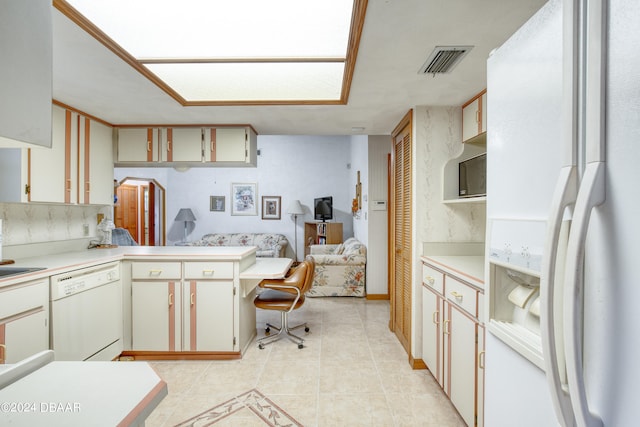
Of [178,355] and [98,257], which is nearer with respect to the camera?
[98,257]

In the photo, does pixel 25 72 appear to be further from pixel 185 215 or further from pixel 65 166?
pixel 185 215

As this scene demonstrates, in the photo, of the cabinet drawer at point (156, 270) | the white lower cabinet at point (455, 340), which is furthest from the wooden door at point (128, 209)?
the white lower cabinet at point (455, 340)

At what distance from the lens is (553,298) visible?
71cm

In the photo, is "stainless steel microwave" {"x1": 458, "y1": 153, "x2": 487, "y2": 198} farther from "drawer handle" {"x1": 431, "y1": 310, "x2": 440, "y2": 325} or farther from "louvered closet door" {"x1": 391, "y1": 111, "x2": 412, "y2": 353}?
"drawer handle" {"x1": 431, "y1": 310, "x2": 440, "y2": 325}

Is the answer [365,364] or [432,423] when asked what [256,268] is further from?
[432,423]

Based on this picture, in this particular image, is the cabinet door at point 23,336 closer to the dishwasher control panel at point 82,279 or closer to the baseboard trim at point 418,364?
the dishwasher control panel at point 82,279

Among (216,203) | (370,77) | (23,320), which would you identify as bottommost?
(23,320)

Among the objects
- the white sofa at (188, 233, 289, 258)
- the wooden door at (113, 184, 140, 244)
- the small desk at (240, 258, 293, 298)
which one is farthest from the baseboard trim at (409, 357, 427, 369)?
the wooden door at (113, 184, 140, 244)

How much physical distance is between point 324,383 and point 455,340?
1.05m

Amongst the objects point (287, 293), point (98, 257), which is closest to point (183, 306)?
point (98, 257)

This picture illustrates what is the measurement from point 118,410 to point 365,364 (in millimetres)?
2337

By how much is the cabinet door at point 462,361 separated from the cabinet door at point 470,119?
53.1 inches


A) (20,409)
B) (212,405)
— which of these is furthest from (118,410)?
(212,405)

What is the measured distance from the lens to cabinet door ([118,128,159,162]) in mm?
3182
